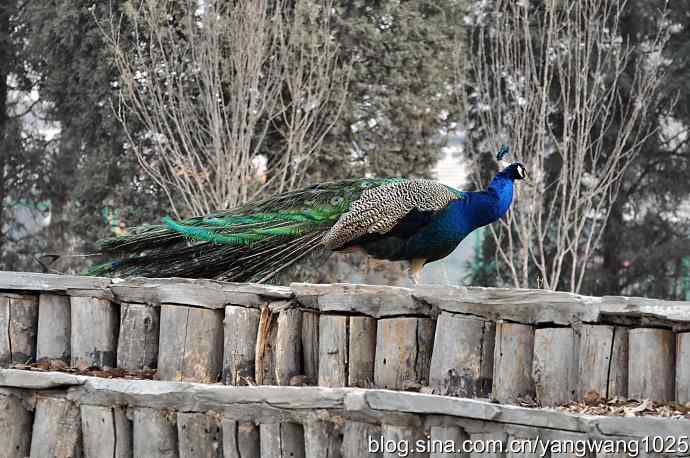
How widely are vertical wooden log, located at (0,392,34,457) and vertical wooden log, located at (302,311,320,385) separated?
4.20ft

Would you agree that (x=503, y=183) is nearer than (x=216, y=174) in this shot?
Yes

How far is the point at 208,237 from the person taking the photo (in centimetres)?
618

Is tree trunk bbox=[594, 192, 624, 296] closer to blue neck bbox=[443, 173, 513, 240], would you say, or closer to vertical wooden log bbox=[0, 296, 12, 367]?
blue neck bbox=[443, 173, 513, 240]

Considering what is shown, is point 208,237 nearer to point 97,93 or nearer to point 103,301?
point 103,301

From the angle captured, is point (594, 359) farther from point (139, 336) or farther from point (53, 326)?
point (53, 326)

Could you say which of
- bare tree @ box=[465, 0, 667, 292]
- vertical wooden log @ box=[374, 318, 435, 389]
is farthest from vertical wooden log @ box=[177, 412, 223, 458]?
bare tree @ box=[465, 0, 667, 292]

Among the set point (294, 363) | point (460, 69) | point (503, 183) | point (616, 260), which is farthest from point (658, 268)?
point (294, 363)

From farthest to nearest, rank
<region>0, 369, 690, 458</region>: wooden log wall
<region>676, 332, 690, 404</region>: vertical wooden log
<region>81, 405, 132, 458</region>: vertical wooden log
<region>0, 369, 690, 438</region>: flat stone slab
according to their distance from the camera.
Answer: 1. <region>81, 405, 132, 458</region>: vertical wooden log
2. <region>676, 332, 690, 404</region>: vertical wooden log
3. <region>0, 369, 690, 458</region>: wooden log wall
4. <region>0, 369, 690, 438</region>: flat stone slab

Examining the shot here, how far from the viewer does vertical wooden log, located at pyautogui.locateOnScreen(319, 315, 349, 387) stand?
489 cm

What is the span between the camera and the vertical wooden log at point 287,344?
4988 millimetres

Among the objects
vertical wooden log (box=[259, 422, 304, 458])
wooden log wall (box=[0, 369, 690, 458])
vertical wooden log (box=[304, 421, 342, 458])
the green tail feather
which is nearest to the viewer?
wooden log wall (box=[0, 369, 690, 458])

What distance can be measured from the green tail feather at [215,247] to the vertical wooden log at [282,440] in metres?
1.74

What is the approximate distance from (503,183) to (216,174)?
4933 mm

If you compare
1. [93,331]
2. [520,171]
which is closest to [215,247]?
[93,331]
